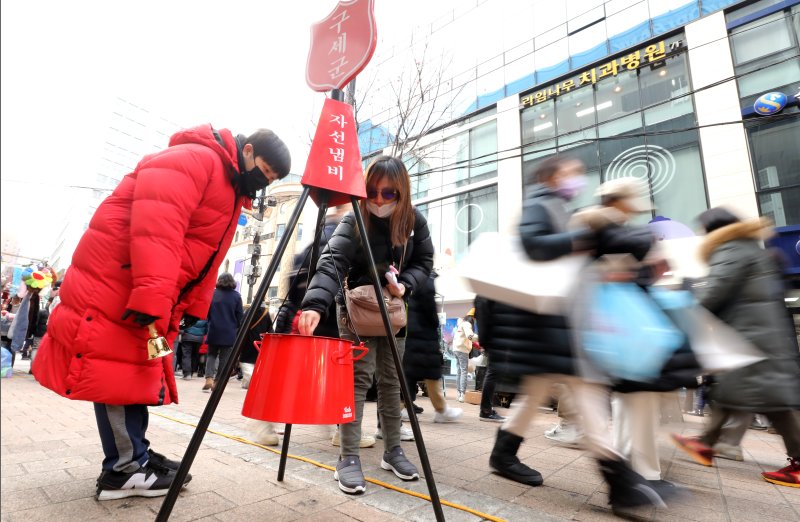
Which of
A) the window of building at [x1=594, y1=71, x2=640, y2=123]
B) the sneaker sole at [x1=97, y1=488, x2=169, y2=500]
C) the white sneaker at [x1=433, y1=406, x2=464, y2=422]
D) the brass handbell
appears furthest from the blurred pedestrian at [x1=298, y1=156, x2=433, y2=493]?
the window of building at [x1=594, y1=71, x2=640, y2=123]

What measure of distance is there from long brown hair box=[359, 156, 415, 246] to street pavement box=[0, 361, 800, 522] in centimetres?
142

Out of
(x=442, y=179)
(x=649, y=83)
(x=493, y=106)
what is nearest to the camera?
(x=649, y=83)

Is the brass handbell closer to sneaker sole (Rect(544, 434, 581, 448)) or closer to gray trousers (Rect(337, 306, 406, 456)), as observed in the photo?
gray trousers (Rect(337, 306, 406, 456))

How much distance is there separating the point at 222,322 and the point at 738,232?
21.0 feet

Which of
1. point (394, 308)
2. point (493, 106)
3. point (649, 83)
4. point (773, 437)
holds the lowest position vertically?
point (773, 437)

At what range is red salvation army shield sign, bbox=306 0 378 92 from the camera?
6.27 feet

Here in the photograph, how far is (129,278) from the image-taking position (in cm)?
184

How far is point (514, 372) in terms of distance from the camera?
6.81ft

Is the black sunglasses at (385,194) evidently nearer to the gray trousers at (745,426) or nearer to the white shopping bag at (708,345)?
the white shopping bag at (708,345)

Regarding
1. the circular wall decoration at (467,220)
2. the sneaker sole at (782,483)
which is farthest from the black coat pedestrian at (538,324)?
the circular wall decoration at (467,220)

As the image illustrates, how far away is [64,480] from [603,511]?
263 cm

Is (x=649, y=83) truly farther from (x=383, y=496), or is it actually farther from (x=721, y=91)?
(x=383, y=496)

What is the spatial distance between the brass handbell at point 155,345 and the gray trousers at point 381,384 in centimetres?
101

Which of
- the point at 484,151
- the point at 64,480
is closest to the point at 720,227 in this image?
the point at 64,480
